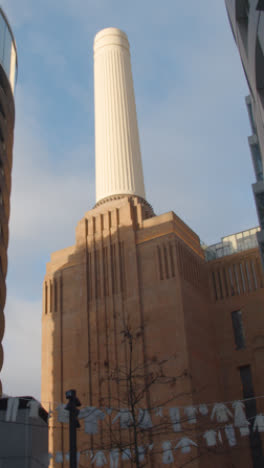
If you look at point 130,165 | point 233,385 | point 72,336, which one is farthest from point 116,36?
point 233,385

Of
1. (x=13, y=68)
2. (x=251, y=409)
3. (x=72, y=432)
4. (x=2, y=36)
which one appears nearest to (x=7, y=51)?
(x=2, y=36)

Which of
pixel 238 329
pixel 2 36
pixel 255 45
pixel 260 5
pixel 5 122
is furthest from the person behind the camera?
pixel 2 36

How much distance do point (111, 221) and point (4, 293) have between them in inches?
462

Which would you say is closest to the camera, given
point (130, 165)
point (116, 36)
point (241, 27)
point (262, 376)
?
point (241, 27)

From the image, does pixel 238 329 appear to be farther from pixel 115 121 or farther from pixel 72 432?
pixel 72 432

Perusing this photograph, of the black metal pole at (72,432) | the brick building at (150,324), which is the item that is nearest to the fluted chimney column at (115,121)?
the brick building at (150,324)

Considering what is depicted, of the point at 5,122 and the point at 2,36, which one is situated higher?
the point at 2,36

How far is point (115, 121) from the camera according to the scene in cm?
5194

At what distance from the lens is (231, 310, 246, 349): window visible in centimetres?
4131

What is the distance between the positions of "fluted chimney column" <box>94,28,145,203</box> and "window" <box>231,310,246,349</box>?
527 inches

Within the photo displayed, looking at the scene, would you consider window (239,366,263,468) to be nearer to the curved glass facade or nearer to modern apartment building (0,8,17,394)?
modern apartment building (0,8,17,394)

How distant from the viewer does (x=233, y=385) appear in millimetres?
40062

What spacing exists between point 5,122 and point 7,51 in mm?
6241

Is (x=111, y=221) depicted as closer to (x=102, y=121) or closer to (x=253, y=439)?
(x=102, y=121)
